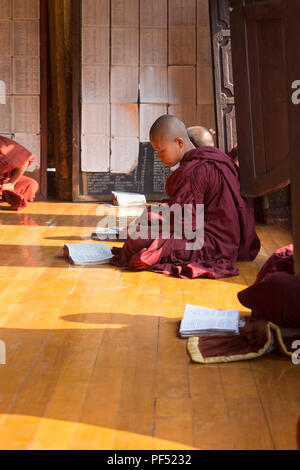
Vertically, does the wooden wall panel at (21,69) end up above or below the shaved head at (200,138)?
above

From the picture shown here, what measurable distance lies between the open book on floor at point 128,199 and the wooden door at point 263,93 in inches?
220

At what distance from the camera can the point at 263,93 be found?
5.31 ft

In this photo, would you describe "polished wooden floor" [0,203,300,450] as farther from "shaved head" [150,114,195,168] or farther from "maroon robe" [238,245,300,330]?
"shaved head" [150,114,195,168]

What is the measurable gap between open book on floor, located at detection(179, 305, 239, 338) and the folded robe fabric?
0.19 feet

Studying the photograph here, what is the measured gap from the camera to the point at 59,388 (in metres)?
2.32

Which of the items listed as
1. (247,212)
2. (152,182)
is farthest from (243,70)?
(152,182)

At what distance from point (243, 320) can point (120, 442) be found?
4.06 feet

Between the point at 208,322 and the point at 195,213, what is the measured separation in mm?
1476

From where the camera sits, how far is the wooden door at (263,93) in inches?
57.5

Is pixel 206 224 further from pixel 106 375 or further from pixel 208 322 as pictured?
pixel 106 375
